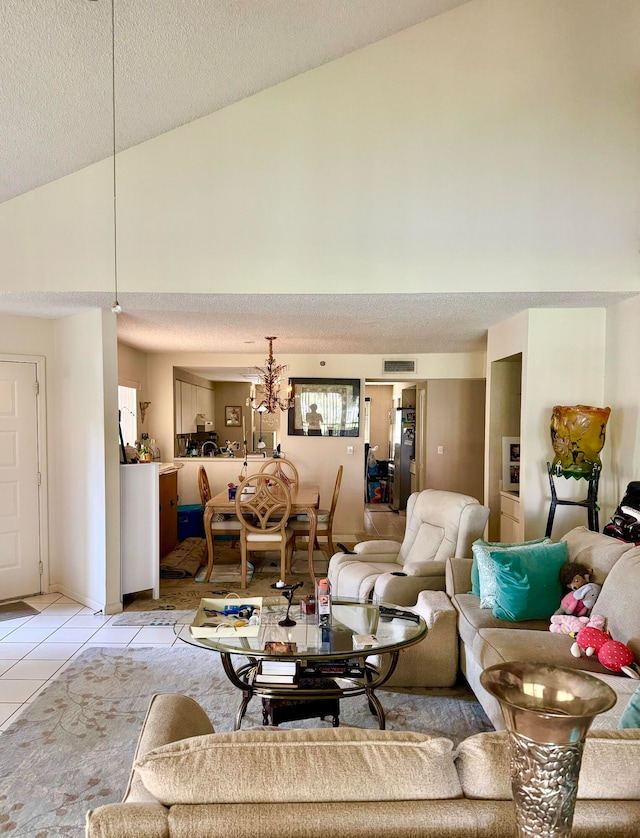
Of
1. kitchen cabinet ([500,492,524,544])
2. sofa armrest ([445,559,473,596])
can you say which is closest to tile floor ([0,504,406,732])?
sofa armrest ([445,559,473,596])

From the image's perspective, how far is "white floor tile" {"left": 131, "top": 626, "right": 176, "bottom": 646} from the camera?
138 inches

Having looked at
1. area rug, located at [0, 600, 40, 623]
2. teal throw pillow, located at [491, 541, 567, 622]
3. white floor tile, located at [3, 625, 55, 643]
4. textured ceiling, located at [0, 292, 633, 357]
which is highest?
textured ceiling, located at [0, 292, 633, 357]

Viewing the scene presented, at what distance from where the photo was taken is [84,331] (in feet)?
13.6

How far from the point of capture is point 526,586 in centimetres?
270

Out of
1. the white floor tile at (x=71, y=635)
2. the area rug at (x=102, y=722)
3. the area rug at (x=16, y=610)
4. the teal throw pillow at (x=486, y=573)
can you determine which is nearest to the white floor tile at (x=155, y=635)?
the area rug at (x=102, y=722)

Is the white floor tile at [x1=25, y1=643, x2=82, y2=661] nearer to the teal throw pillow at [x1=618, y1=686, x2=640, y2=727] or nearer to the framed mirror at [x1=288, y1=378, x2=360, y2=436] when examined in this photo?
the teal throw pillow at [x1=618, y1=686, x2=640, y2=727]

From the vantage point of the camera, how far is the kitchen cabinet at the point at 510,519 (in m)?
4.21

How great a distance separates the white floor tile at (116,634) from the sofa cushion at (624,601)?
9.62 feet

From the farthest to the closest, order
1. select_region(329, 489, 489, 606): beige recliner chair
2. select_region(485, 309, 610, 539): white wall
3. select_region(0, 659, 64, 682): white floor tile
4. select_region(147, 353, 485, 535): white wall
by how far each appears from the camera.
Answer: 1. select_region(147, 353, 485, 535): white wall
2. select_region(485, 309, 610, 539): white wall
3. select_region(329, 489, 489, 606): beige recliner chair
4. select_region(0, 659, 64, 682): white floor tile

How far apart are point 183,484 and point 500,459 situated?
4.16 metres

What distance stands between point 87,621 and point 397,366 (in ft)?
15.3

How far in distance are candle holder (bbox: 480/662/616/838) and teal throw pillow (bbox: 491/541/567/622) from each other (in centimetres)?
195

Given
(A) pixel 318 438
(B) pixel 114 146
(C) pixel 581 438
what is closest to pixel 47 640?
(B) pixel 114 146

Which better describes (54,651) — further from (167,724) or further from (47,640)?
(167,724)
